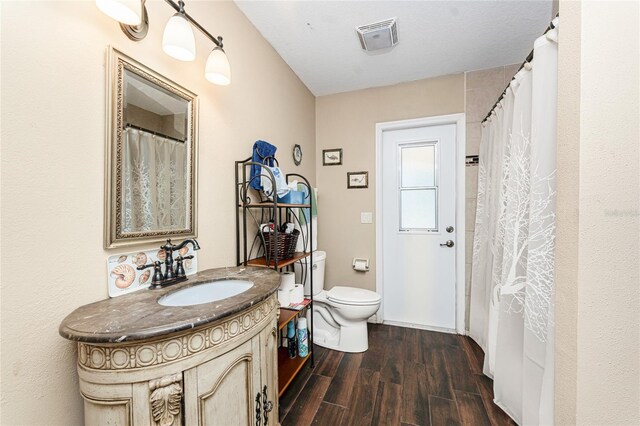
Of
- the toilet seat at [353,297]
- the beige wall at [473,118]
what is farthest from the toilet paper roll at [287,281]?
the beige wall at [473,118]

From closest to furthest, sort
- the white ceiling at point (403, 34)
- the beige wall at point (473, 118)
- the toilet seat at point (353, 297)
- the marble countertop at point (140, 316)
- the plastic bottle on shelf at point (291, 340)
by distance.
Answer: the marble countertop at point (140, 316)
the white ceiling at point (403, 34)
the plastic bottle on shelf at point (291, 340)
the toilet seat at point (353, 297)
the beige wall at point (473, 118)

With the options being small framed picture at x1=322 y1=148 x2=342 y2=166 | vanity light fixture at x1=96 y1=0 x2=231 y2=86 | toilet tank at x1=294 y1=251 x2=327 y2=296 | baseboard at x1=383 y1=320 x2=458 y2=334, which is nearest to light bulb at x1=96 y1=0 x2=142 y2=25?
vanity light fixture at x1=96 y1=0 x2=231 y2=86

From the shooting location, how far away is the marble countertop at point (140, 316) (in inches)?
25.0

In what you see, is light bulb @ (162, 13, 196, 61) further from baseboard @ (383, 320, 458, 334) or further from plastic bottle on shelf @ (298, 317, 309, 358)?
baseboard @ (383, 320, 458, 334)

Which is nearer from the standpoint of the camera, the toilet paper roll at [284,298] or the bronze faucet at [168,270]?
the bronze faucet at [168,270]

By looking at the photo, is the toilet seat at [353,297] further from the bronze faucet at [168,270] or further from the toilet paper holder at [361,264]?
the bronze faucet at [168,270]

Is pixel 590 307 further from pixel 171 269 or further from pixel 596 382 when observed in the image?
pixel 171 269

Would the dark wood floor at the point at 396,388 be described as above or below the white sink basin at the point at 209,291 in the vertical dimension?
below

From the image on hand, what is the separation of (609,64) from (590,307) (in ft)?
2.42

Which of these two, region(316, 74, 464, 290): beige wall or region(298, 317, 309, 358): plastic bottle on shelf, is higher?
region(316, 74, 464, 290): beige wall

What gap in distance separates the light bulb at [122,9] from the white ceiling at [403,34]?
93 cm

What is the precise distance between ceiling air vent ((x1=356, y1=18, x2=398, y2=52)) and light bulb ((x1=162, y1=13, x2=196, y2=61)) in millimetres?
1206

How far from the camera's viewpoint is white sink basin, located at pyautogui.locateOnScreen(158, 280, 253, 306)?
1.07 meters

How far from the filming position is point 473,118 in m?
2.34
